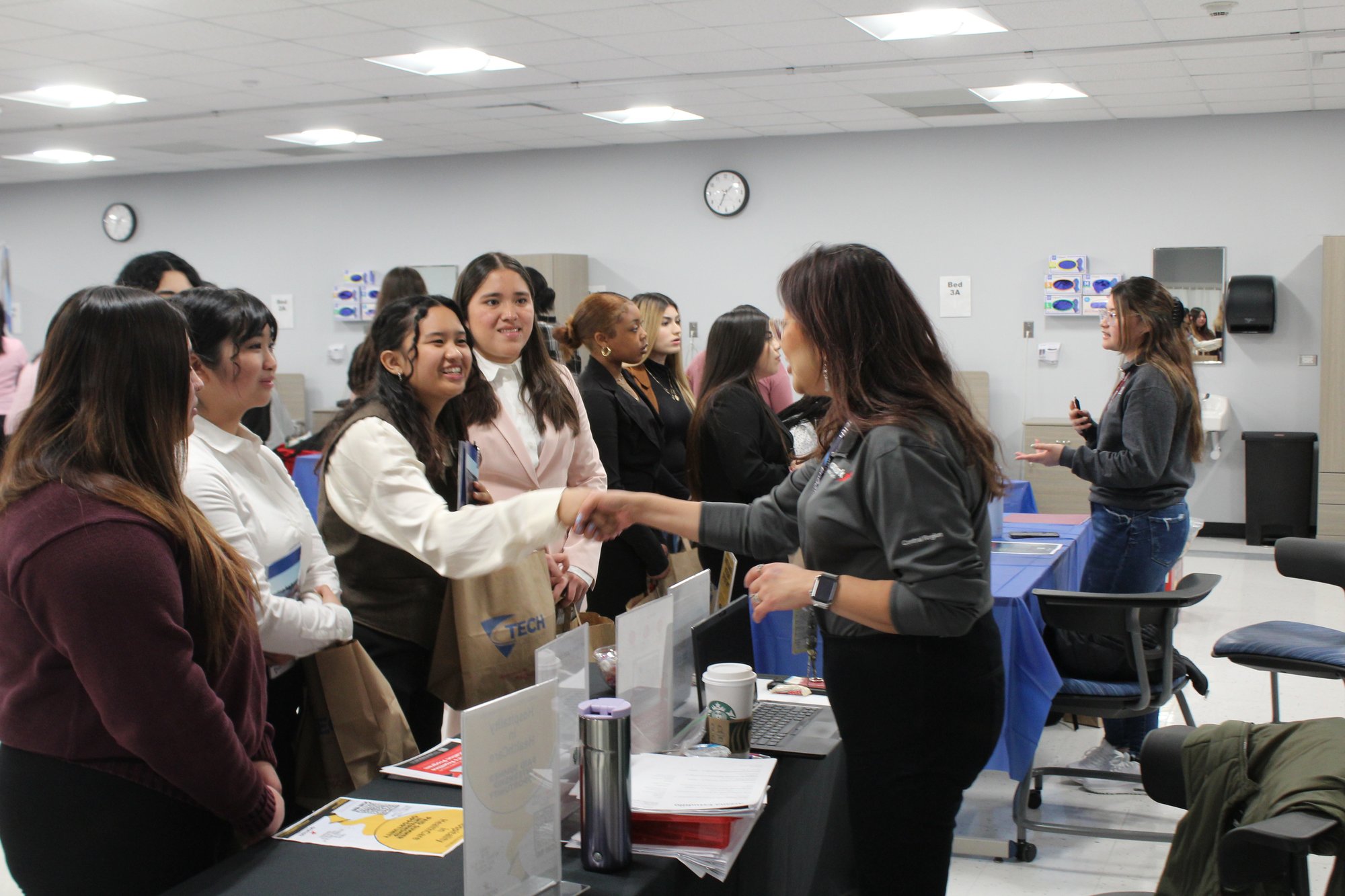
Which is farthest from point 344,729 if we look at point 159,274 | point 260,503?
point 159,274

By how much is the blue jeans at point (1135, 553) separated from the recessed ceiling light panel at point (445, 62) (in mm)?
4843

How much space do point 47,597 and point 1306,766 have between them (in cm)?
168

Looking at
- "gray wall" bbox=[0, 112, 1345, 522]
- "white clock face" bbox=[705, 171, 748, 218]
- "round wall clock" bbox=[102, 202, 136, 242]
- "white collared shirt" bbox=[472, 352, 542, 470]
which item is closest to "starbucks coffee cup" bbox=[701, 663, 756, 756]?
"white collared shirt" bbox=[472, 352, 542, 470]

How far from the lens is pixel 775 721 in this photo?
2.13 meters

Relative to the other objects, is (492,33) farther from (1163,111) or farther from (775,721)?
(775,721)

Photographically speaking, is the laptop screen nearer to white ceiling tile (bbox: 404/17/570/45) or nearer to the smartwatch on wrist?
the smartwatch on wrist

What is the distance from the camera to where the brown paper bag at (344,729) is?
1.90 m

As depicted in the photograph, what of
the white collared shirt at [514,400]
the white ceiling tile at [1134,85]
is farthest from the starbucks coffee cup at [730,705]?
the white ceiling tile at [1134,85]

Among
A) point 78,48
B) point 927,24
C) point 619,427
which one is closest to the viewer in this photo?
point 619,427

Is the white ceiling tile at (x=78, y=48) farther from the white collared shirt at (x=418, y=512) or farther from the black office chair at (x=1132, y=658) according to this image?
the black office chair at (x=1132, y=658)

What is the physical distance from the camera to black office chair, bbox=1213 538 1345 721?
3.15 meters

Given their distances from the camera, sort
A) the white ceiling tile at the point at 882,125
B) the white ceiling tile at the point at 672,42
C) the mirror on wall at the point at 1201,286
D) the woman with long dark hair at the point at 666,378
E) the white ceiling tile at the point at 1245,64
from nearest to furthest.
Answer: the woman with long dark hair at the point at 666,378
the white ceiling tile at the point at 672,42
the white ceiling tile at the point at 1245,64
the mirror on wall at the point at 1201,286
the white ceiling tile at the point at 882,125

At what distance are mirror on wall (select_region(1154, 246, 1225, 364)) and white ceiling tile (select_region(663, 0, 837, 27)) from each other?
402 centimetres

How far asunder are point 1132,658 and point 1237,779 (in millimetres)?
1559
